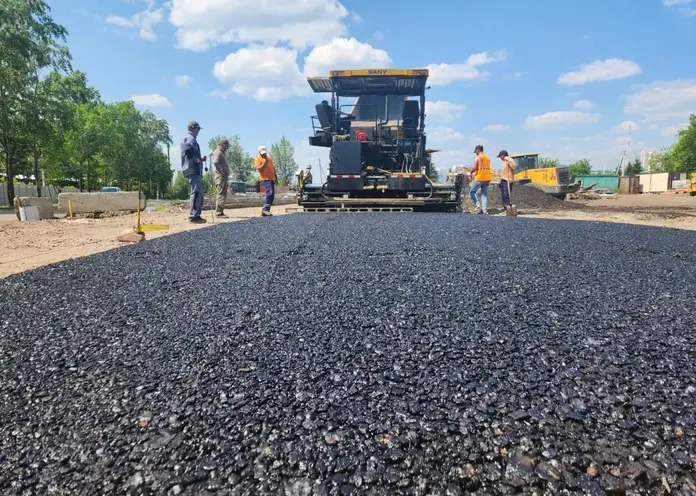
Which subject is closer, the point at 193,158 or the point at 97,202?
the point at 193,158

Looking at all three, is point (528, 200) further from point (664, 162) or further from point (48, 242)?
point (664, 162)

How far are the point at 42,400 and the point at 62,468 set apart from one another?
0.40m

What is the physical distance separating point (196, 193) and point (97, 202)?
5114 mm

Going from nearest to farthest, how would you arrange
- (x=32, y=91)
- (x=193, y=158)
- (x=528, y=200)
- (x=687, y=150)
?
(x=193, y=158), (x=528, y=200), (x=32, y=91), (x=687, y=150)

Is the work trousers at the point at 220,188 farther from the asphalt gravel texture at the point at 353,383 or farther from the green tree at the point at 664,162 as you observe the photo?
the green tree at the point at 664,162

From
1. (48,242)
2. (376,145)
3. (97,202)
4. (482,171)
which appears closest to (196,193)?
(48,242)

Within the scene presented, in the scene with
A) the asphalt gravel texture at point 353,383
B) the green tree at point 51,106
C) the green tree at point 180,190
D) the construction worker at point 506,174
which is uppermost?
the green tree at point 51,106

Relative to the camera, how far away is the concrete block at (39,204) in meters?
8.87

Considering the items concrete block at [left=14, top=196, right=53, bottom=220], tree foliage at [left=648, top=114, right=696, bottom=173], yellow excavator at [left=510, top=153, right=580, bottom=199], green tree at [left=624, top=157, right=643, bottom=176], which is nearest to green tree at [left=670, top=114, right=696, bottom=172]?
tree foliage at [left=648, top=114, right=696, bottom=173]

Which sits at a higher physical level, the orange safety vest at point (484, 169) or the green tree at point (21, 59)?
the green tree at point (21, 59)

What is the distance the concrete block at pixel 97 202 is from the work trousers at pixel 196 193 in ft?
16.0

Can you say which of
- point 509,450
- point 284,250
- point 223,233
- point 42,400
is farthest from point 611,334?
point 223,233

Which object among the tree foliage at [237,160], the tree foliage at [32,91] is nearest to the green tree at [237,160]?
the tree foliage at [237,160]

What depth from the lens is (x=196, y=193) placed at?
6902mm
